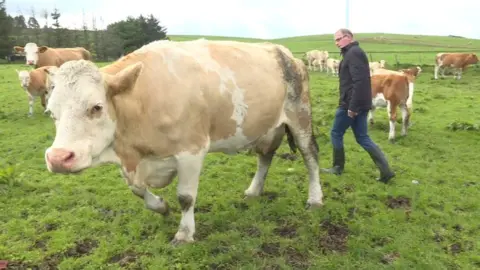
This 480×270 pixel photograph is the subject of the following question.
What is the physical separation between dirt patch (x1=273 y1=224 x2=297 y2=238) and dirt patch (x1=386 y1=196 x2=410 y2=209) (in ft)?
→ 5.65

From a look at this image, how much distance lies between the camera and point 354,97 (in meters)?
7.07

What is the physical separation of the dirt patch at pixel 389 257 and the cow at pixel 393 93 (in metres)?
5.85

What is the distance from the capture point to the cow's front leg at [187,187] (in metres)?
5.04

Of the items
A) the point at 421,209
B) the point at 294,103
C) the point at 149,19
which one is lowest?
the point at 421,209

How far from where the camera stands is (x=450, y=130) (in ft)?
39.5

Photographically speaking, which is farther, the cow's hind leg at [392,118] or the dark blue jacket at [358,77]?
the cow's hind leg at [392,118]

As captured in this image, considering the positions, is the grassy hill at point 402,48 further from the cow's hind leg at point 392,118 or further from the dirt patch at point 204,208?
the dirt patch at point 204,208

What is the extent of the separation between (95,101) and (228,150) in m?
2.11

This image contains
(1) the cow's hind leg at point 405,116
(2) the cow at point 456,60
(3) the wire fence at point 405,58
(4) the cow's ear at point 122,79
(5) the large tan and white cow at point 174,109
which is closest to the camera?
(5) the large tan and white cow at point 174,109

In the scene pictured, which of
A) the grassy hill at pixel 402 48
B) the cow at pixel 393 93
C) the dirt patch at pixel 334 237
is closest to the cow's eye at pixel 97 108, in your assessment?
the dirt patch at pixel 334 237

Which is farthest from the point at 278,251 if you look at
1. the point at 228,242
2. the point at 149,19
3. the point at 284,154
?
the point at 149,19

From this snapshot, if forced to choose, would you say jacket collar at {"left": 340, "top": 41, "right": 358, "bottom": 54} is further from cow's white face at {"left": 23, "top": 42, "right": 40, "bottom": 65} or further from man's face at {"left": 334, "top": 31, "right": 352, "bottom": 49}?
cow's white face at {"left": 23, "top": 42, "right": 40, "bottom": 65}

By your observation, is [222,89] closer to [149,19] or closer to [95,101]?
[95,101]

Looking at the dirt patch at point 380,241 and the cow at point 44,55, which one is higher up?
the cow at point 44,55
